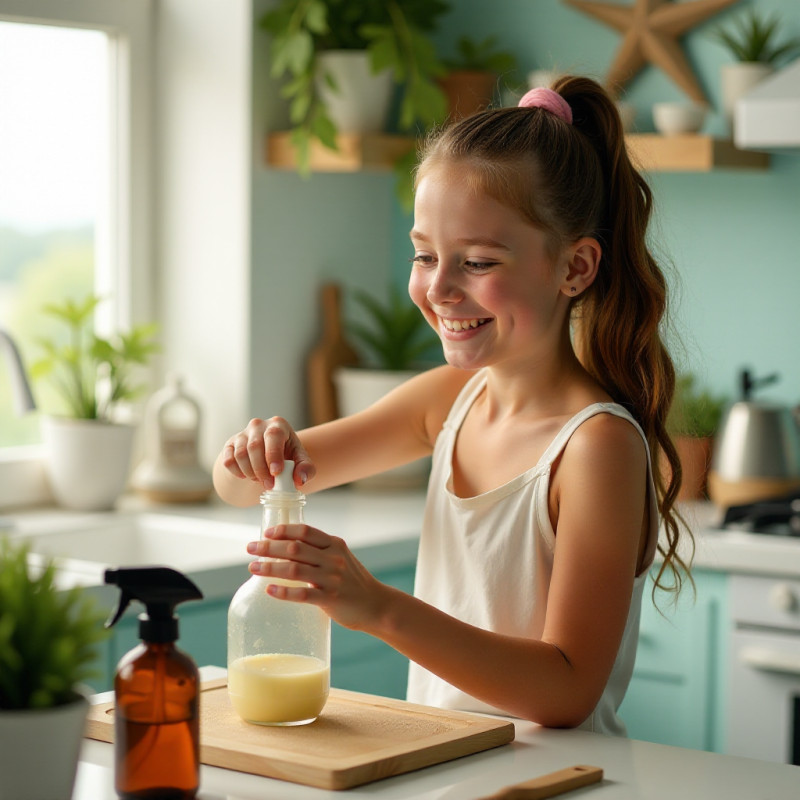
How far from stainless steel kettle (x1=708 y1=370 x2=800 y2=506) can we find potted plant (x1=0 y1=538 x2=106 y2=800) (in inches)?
81.1

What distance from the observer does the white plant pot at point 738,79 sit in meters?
2.84

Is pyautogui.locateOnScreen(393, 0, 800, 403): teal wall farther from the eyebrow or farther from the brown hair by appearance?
the eyebrow

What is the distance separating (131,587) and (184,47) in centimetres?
222

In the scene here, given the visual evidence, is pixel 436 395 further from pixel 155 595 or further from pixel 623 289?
pixel 155 595

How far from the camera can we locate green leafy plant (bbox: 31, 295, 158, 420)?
109 inches

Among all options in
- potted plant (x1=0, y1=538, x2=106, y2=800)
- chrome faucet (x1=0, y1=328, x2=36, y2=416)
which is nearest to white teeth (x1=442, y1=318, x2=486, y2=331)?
potted plant (x1=0, y1=538, x2=106, y2=800)

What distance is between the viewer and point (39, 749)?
901 millimetres

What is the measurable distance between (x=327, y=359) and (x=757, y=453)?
96 centimetres

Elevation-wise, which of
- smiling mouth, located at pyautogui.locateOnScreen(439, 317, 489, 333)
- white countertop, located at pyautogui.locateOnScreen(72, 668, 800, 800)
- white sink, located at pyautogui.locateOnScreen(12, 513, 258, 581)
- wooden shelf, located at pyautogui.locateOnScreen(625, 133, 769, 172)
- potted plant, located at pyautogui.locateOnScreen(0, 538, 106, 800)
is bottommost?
white sink, located at pyautogui.locateOnScreen(12, 513, 258, 581)

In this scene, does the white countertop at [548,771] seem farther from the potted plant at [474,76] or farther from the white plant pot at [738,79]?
the potted plant at [474,76]

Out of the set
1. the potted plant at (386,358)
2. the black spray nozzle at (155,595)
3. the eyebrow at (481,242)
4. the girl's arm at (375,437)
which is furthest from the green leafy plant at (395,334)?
the black spray nozzle at (155,595)

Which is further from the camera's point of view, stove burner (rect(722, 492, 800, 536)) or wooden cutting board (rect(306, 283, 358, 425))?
wooden cutting board (rect(306, 283, 358, 425))

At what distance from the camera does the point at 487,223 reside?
4.60ft

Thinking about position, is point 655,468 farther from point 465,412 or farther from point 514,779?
point 514,779
